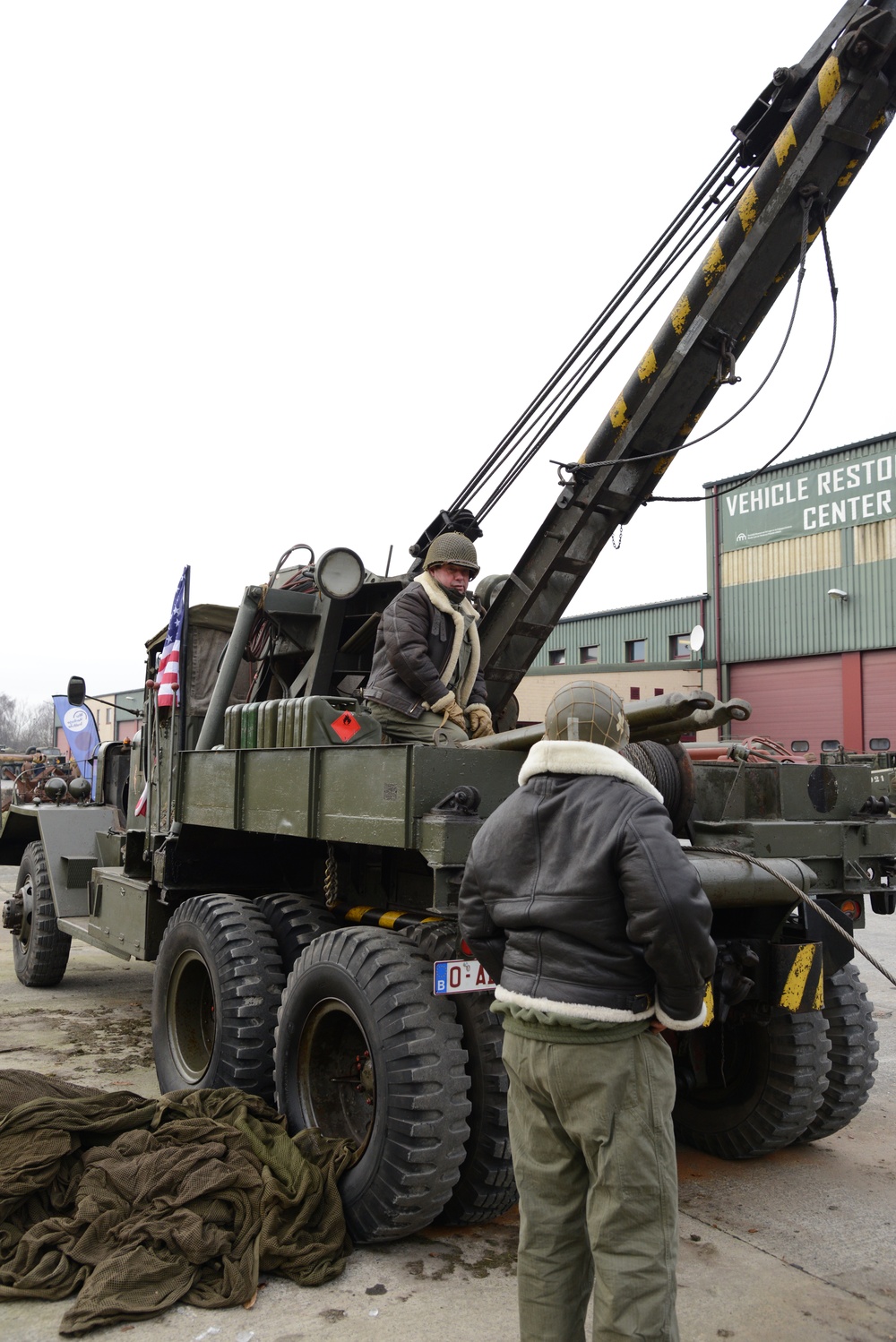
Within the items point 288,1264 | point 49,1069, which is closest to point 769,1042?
point 288,1264

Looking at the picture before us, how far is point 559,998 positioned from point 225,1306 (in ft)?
5.70

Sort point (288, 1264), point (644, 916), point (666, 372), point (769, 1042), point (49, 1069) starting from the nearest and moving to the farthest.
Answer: point (644, 916) → point (288, 1264) → point (769, 1042) → point (666, 372) → point (49, 1069)

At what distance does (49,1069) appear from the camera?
6.48 metres

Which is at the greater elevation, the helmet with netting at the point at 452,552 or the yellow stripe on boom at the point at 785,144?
the yellow stripe on boom at the point at 785,144

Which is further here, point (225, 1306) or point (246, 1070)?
point (246, 1070)

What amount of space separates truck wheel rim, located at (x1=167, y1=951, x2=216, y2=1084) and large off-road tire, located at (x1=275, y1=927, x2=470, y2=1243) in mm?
1336

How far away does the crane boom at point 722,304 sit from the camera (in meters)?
5.13

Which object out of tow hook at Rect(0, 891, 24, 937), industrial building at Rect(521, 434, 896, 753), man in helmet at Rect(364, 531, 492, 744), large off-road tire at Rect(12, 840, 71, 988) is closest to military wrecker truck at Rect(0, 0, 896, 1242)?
man in helmet at Rect(364, 531, 492, 744)

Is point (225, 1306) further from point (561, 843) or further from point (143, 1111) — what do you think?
point (561, 843)

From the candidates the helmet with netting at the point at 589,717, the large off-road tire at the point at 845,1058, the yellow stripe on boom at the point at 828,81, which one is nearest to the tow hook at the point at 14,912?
the large off-road tire at the point at 845,1058

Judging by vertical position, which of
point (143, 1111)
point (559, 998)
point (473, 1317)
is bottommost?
point (473, 1317)

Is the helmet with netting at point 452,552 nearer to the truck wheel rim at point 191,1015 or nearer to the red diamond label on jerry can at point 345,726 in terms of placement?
the red diamond label on jerry can at point 345,726

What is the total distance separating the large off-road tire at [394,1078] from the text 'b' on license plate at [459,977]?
0.10 m

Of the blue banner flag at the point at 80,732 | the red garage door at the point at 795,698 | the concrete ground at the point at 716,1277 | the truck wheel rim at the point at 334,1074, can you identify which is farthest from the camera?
the red garage door at the point at 795,698
